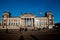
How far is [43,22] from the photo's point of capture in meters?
99.4

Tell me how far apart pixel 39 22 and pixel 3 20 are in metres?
27.9

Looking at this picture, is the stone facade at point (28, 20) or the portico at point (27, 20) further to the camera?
the stone facade at point (28, 20)

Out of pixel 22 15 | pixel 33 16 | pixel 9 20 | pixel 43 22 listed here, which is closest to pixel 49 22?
pixel 43 22

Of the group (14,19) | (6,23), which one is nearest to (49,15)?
(14,19)

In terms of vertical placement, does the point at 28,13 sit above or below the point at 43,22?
above

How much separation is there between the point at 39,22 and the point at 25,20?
10.9 m

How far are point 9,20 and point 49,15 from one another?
1235 inches

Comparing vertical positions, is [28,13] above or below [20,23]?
above

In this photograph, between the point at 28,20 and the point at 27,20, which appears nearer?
the point at 28,20

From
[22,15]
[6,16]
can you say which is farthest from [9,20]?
[22,15]

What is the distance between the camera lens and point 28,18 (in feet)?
323

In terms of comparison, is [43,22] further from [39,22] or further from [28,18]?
[28,18]

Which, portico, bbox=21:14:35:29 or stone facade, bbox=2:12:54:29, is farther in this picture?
stone facade, bbox=2:12:54:29

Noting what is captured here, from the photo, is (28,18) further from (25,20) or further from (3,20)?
(3,20)
